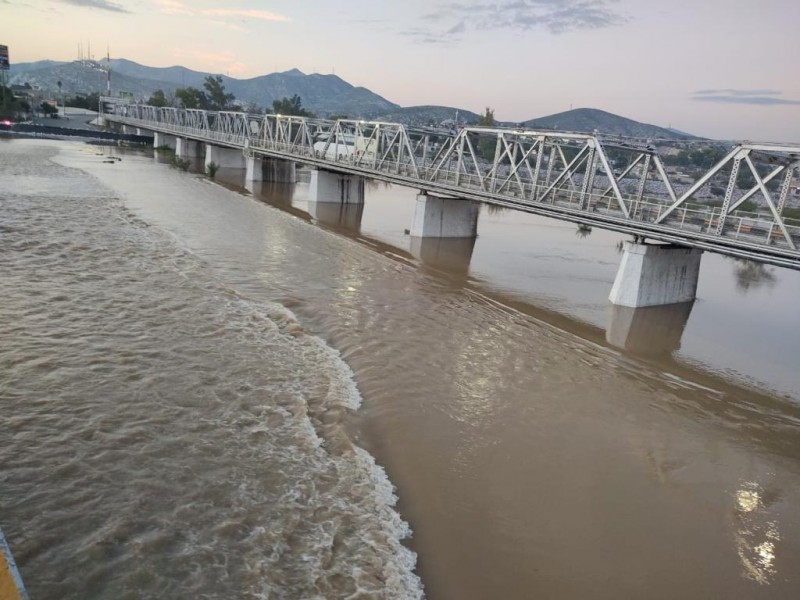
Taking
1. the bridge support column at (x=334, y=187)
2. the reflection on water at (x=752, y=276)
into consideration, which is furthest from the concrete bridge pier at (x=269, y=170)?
the reflection on water at (x=752, y=276)

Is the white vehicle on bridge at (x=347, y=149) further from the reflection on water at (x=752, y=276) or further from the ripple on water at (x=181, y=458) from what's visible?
the ripple on water at (x=181, y=458)

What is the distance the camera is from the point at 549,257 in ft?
130

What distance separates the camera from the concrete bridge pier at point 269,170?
238 feet

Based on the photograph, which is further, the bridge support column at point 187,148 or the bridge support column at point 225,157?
the bridge support column at point 187,148

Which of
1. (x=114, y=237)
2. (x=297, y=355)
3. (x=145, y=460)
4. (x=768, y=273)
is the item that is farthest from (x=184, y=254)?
(x=768, y=273)

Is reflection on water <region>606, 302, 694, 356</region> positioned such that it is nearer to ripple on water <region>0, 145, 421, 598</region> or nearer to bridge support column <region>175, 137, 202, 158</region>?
ripple on water <region>0, 145, 421, 598</region>

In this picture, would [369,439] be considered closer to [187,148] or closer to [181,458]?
[181,458]

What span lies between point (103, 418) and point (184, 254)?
17467 mm

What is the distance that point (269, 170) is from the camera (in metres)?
74.8

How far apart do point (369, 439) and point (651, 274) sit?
20038 mm

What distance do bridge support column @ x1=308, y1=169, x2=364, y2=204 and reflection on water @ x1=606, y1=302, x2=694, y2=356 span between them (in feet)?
118

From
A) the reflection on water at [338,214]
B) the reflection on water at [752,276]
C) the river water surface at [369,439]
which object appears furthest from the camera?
the reflection on water at [338,214]

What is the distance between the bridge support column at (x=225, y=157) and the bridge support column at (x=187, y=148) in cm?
1904

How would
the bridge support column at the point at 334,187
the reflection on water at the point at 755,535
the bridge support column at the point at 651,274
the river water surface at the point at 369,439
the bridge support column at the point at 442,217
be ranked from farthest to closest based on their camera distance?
the bridge support column at the point at 334,187, the bridge support column at the point at 442,217, the bridge support column at the point at 651,274, the reflection on water at the point at 755,535, the river water surface at the point at 369,439
